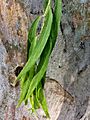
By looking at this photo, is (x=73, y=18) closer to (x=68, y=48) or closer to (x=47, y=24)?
(x=68, y=48)

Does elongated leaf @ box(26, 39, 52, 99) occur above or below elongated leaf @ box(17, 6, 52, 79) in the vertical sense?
below

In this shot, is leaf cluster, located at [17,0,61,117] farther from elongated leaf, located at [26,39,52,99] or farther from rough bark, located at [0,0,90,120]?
rough bark, located at [0,0,90,120]

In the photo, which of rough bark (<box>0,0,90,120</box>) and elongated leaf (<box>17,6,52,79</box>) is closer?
elongated leaf (<box>17,6,52,79</box>)

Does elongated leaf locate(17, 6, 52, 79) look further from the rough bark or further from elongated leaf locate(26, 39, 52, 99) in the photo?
the rough bark

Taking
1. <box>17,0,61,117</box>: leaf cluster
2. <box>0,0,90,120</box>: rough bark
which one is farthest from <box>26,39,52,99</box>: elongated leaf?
<box>0,0,90,120</box>: rough bark

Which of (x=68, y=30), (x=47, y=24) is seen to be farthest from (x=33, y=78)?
(x=68, y=30)

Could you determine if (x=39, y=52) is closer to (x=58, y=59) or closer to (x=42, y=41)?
(x=42, y=41)

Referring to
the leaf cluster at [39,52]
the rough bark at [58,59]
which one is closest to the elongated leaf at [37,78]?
the leaf cluster at [39,52]

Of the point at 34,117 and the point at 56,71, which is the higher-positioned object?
the point at 56,71

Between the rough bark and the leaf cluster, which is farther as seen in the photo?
the rough bark
